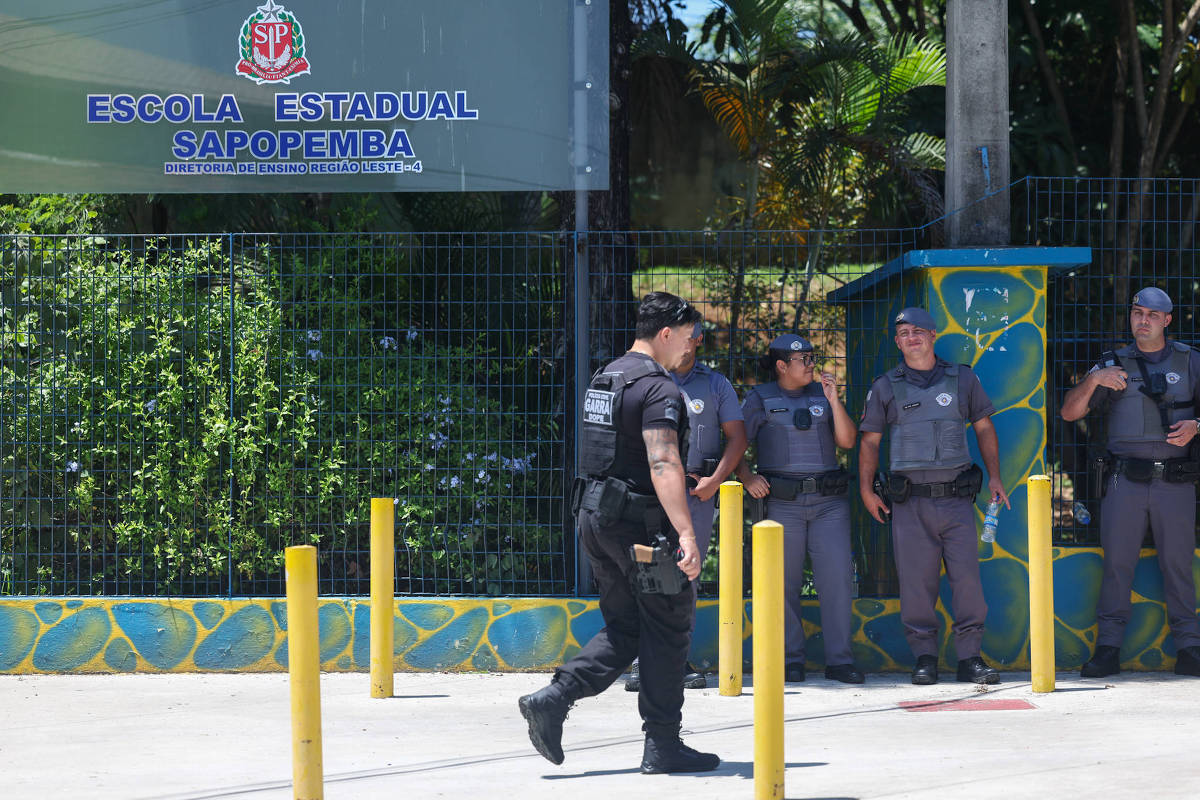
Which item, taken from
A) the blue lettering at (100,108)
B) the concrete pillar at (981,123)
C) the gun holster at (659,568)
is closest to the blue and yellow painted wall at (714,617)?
the concrete pillar at (981,123)

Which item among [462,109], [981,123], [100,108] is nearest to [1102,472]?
[981,123]

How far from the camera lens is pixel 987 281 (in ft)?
24.4

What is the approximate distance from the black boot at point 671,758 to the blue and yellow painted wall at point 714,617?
7.22ft

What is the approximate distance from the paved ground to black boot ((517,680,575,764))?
5.1 inches

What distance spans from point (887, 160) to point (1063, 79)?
318 cm

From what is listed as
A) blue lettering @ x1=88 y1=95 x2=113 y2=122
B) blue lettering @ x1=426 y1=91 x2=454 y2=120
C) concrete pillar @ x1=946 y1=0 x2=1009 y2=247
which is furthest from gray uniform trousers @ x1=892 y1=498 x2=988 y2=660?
blue lettering @ x1=88 y1=95 x2=113 y2=122

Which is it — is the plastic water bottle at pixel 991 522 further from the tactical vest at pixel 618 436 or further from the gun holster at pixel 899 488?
the tactical vest at pixel 618 436

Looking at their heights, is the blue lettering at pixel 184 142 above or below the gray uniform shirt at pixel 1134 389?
above

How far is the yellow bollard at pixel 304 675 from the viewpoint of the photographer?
4430 millimetres

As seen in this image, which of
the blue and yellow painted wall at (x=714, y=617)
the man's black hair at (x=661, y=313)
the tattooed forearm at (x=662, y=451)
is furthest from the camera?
the blue and yellow painted wall at (x=714, y=617)

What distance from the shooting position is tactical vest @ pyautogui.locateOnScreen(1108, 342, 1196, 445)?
710cm

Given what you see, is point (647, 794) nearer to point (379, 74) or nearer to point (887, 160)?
point (379, 74)

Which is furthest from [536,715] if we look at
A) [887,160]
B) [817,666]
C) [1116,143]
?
[1116,143]

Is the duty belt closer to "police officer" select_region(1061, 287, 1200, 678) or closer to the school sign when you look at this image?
"police officer" select_region(1061, 287, 1200, 678)
